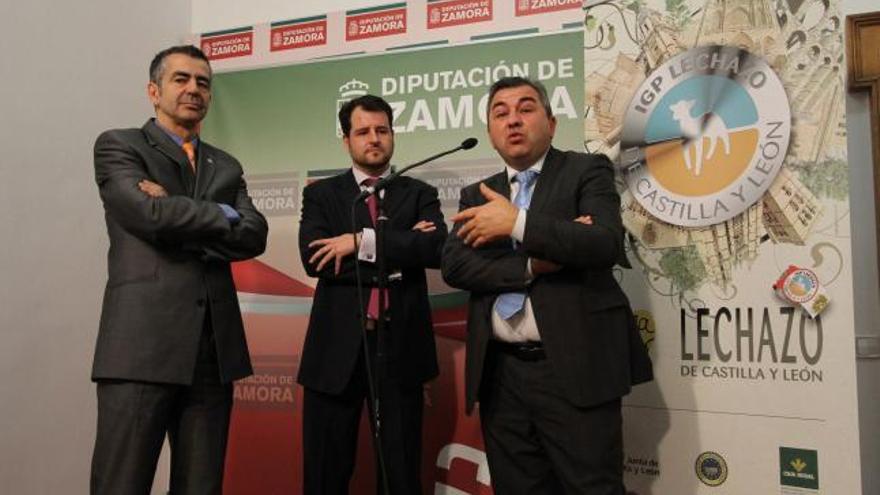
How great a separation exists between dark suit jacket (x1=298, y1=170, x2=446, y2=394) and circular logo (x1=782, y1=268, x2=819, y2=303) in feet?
3.78

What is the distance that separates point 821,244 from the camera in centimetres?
214

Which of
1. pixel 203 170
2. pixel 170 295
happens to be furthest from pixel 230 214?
pixel 170 295

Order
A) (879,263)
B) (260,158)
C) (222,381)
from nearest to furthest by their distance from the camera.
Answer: (222,381), (879,263), (260,158)

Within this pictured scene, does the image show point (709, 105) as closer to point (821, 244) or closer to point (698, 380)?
point (821, 244)

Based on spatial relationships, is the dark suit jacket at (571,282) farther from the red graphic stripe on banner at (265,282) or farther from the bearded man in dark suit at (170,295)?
the red graphic stripe on banner at (265,282)

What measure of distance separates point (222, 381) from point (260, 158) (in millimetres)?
1831

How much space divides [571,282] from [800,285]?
85 centimetres

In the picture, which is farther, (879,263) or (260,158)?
(260,158)

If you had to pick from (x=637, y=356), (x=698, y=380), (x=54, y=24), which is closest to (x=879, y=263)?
(x=698, y=380)

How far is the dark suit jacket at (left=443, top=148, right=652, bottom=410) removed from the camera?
1.78 meters

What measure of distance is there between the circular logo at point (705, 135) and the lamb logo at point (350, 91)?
1456mm

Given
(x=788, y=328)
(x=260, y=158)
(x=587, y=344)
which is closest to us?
(x=587, y=344)

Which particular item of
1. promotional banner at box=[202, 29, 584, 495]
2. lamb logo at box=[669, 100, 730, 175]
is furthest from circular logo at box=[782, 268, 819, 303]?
promotional banner at box=[202, 29, 584, 495]

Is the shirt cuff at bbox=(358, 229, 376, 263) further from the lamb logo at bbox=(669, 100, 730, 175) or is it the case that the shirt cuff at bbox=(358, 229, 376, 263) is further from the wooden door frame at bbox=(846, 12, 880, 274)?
the wooden door frame at bbox=(846, 12, 880, 274)
